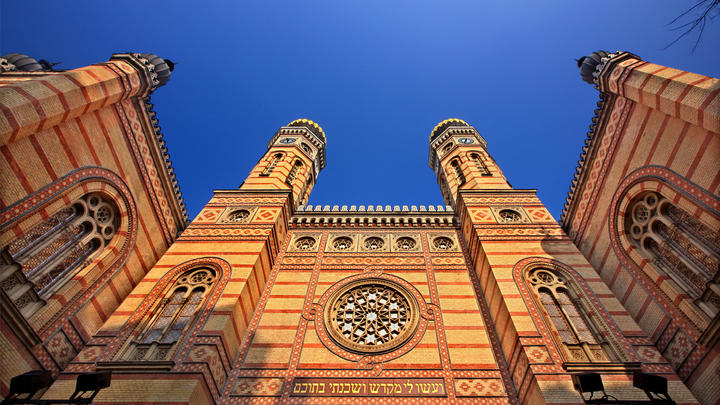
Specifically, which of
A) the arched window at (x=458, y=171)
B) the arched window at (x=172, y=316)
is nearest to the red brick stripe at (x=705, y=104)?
the arched window at (x=458, y=171)

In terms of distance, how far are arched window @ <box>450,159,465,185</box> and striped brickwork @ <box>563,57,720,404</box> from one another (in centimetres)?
532

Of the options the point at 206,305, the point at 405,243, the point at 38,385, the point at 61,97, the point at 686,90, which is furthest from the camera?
the point at 405,243

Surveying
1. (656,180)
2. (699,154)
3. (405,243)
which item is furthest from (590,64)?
(405,243)

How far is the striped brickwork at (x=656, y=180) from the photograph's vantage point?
5836mm

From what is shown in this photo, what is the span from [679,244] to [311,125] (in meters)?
Answer: 14.9

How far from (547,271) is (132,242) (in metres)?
9.66

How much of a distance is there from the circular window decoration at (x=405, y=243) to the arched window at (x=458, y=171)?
4.55 meters

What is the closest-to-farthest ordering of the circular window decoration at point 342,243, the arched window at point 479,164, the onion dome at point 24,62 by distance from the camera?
the onion dome at point 24,62, the circular window decoration at point 342,243, the arched window at point 479,164

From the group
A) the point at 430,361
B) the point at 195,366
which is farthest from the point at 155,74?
the point at 430,361

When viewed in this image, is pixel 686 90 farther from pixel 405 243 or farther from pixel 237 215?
pixel 237 215

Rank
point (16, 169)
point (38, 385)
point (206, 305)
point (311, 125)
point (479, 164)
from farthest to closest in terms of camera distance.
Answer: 1. point (311, 125)
2. point (479, 164)
3. point (206, 305)
4. point (16, 169)
5. point (38, 385)

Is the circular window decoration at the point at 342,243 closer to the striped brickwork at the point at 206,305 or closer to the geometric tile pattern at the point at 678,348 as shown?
the striped brickwork at the point at 206,305

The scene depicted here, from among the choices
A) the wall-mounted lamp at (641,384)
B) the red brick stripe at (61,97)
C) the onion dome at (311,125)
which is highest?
the onion dome at (311,125)

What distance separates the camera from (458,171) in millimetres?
15195
